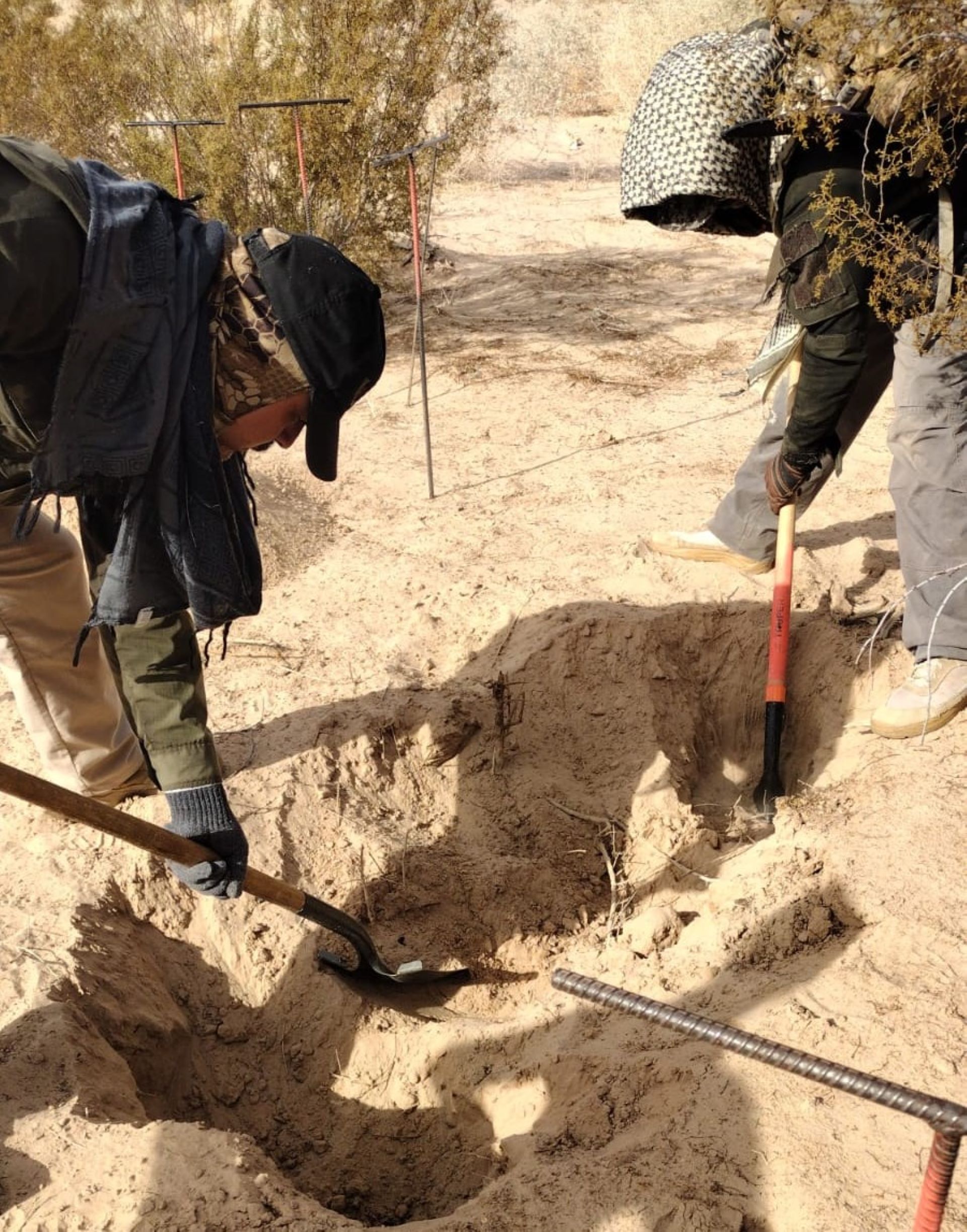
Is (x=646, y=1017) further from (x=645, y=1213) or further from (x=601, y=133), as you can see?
(x=601, y=133)

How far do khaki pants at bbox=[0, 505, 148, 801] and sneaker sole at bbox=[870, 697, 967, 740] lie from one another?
2.14m

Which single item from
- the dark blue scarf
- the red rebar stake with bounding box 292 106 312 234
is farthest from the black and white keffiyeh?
the red rebar stake with bounding box 292 106 312 234

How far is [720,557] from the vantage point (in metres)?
4.06

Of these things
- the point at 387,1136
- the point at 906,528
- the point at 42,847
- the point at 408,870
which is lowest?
the point at 387,1136

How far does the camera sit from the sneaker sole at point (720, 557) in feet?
13.2

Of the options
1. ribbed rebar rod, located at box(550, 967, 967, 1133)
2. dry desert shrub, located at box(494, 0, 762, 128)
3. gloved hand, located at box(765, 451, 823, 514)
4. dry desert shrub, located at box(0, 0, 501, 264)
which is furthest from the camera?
dry desert shrub, located at box(494, 0, 762, 128)

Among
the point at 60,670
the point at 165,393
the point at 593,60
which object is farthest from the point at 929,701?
the point at 593,60

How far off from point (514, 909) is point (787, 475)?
5.09 ft

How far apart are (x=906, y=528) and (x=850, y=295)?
0.77 meters

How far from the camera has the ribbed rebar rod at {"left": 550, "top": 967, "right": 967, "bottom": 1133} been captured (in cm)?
111

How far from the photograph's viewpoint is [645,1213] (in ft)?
6.27

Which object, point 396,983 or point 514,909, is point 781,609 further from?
point 396,983

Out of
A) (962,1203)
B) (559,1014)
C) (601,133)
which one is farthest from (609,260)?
(962,1203)

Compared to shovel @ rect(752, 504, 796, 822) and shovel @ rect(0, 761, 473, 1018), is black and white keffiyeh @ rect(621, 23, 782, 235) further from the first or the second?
shovel @ rect(0, 761, 473, 1018)
